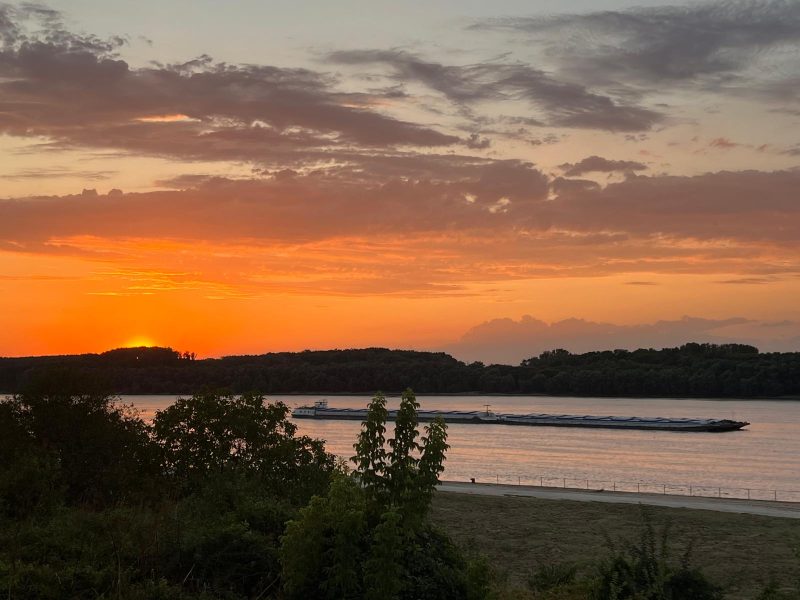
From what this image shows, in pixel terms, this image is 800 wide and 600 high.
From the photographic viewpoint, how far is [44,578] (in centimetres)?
1727

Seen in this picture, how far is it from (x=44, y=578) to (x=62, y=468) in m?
14.6

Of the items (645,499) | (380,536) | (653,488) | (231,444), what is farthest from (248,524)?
(653,488)

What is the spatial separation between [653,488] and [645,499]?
2239 centimetres

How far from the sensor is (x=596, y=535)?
4888 centimetres

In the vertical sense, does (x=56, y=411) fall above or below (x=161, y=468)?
above

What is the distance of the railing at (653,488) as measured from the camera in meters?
83.1

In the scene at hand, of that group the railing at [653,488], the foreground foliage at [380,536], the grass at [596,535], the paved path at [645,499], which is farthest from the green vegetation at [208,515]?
the railing at [653,488]

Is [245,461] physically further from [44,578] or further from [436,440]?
[436,440]

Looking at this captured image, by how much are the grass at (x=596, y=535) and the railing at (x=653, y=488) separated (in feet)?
75.8

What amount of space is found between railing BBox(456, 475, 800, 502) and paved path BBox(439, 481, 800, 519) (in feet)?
22.1

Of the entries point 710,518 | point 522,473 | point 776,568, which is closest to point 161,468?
point 776,568

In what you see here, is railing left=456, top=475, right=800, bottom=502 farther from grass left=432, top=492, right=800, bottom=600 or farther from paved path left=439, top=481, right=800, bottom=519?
grass left=432, top=492, right=800, bottom=600

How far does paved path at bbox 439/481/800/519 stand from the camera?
6218 cm

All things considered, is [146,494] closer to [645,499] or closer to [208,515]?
[208,515]
